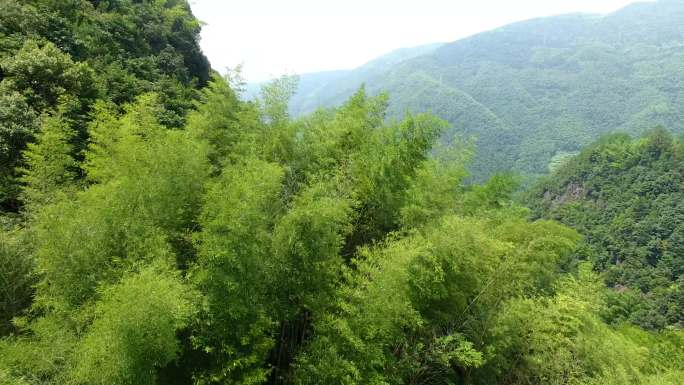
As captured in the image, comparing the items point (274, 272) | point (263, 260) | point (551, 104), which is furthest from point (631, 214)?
point (551, 104)

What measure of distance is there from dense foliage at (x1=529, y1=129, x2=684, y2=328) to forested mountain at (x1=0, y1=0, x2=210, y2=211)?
135ft

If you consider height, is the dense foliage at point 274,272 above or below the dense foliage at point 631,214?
above

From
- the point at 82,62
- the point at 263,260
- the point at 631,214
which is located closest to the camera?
the point at 263,260

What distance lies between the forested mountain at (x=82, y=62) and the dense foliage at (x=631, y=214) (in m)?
41.2

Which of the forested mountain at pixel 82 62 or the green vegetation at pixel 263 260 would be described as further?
the forested mountain at pixel 82 62

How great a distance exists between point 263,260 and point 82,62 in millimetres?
15589

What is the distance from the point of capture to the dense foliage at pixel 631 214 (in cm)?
4194

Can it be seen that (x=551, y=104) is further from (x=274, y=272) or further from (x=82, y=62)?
(x=274, y=272)

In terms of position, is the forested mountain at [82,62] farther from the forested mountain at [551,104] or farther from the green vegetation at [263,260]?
the forested mountain at [551,104]

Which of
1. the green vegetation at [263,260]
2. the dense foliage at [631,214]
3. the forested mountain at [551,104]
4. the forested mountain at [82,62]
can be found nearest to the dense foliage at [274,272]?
the green vegetation at [263,260]

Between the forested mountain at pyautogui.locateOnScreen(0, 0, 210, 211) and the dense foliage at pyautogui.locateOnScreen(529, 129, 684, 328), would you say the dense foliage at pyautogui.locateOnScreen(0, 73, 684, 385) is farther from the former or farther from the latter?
the dense foliage at pyautogui.locateOnScreen(529, 129, 684, 328)

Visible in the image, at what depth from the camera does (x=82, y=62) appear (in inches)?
653

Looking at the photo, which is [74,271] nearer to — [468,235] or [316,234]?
[316,234]

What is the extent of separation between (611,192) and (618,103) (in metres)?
123
